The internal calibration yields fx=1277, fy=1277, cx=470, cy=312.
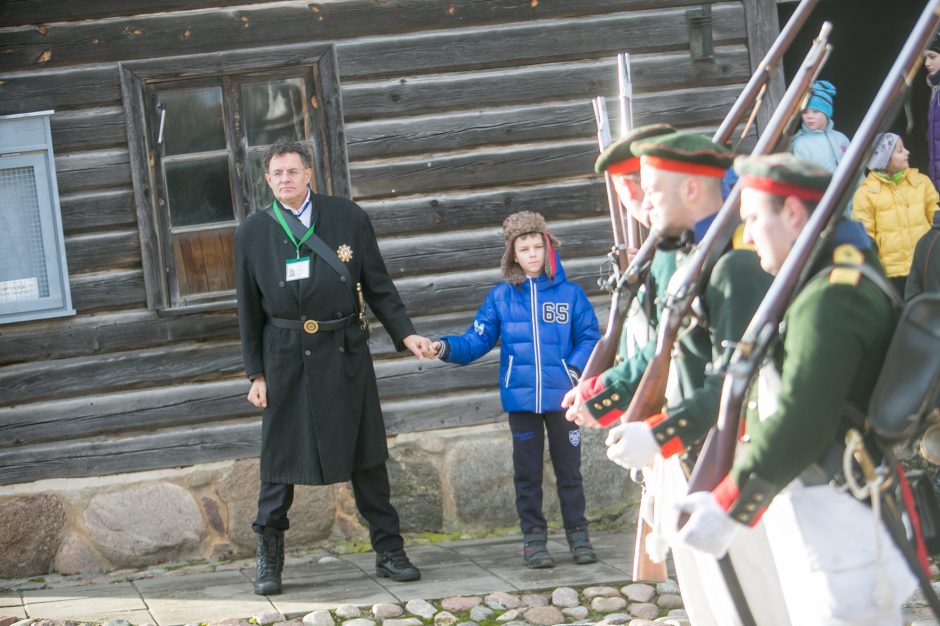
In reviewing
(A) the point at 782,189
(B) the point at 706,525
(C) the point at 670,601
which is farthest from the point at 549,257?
(B) the point at 706,525

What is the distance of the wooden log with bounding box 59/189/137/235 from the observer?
6645 millimetres

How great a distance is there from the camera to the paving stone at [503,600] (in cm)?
529

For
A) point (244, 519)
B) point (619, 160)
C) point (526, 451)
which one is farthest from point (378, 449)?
point (619, 160)

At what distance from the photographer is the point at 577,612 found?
16.9 ft

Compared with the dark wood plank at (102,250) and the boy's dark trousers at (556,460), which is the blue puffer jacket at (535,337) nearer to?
the boy's dark trousers at (556,460)

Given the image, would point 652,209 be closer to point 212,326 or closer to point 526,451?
point 526,451

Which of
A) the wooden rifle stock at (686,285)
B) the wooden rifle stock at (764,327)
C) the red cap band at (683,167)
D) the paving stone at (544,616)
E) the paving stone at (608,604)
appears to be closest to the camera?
the wooden rifle stock at (764,327)

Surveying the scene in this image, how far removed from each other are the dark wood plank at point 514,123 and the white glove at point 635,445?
390 centimetres

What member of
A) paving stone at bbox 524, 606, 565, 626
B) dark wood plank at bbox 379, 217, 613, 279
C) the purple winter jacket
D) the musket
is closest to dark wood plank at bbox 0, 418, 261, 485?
dark wood plank at bbox 379, 217, 613, 279

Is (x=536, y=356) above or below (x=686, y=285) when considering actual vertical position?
below

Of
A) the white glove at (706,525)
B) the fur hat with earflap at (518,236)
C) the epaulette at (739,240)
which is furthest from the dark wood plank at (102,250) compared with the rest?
the white glove at (706,525)

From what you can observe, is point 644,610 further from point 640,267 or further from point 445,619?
point 640,267

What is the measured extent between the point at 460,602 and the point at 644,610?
0.76 m

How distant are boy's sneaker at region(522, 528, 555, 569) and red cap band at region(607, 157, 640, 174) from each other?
247 cm
